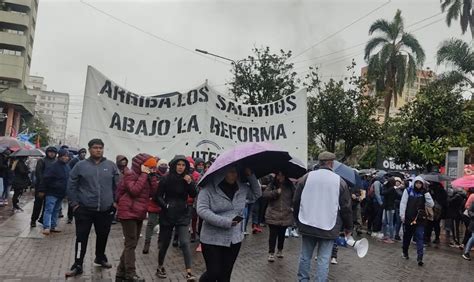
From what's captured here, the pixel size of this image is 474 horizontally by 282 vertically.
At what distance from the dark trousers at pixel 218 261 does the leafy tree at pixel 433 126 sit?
1546cm

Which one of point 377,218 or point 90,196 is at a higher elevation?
point 90,196

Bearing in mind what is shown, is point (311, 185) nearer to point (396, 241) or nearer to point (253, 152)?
point (253, 152)

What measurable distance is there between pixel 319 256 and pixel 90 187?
3091mm

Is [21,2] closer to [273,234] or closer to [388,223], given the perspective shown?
[388,223]

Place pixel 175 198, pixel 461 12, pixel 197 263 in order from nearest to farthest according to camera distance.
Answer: pixel 175 198, pixel 197 263, pixel 461 12

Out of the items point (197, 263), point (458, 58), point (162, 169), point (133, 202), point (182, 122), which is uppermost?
point (458, 58)

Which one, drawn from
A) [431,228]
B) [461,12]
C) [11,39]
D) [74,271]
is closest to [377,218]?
[431,228]

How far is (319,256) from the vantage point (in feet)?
18.7

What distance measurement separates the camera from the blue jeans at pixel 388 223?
1234cm

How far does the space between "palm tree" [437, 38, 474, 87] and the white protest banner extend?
1704 cm

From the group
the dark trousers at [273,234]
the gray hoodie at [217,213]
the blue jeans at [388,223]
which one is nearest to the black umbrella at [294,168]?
the gray hoodie at [217,213]

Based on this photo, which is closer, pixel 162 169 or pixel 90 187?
pixel 90 187

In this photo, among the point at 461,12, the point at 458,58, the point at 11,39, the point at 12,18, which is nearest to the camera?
the point at 458,58

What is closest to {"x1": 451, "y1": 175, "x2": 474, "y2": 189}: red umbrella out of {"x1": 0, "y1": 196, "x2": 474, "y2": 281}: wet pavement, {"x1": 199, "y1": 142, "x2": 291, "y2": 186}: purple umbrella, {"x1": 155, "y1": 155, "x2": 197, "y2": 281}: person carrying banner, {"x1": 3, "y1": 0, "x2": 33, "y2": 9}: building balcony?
{"x1": 0, "y1": 196, "x2": 474, "y2": 281}: wet pavement
